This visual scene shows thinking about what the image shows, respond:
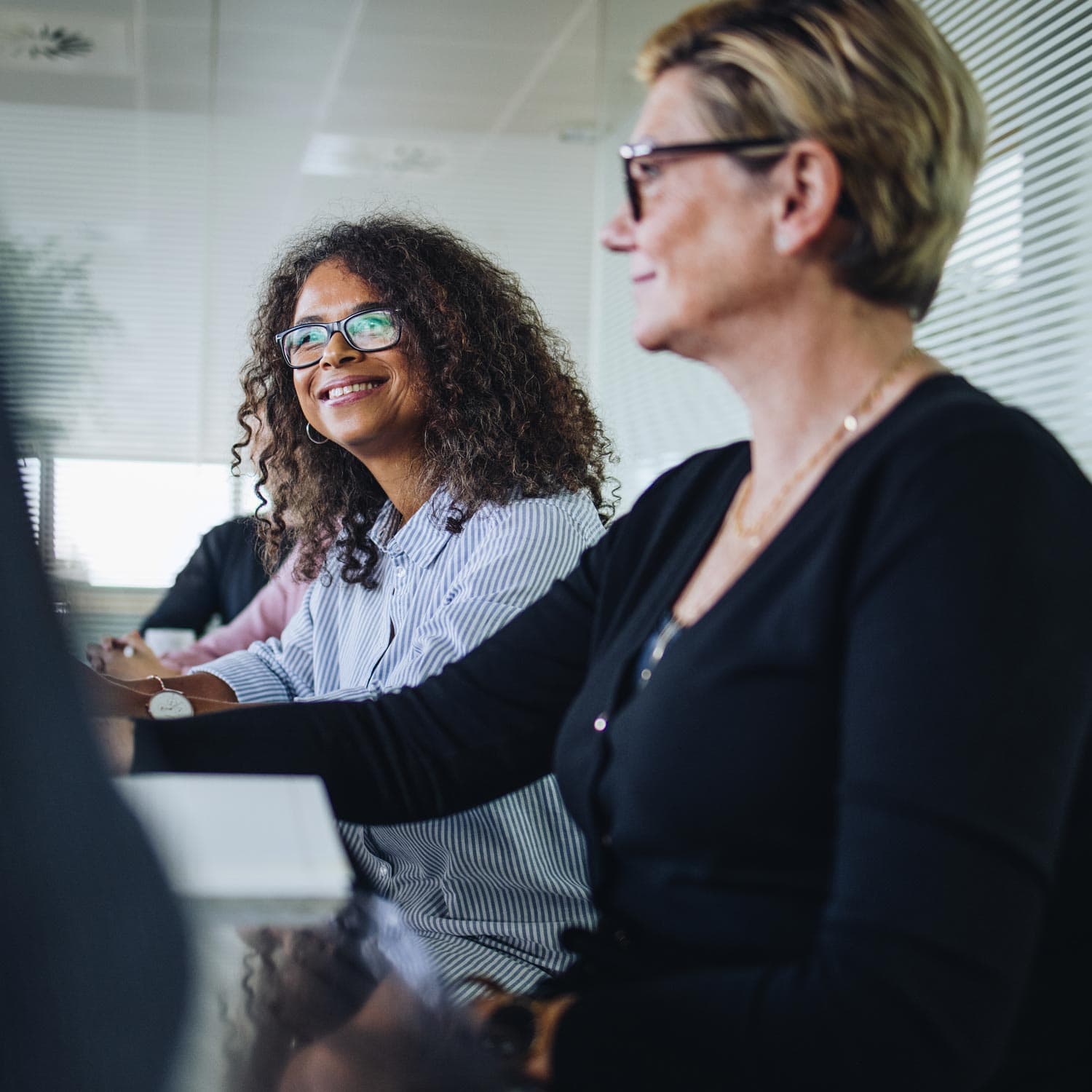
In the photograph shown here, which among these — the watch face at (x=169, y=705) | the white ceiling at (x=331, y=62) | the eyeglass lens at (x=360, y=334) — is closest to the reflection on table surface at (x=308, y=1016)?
the watch face at (x=169, y=705)

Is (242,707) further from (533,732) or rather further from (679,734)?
(679,734)

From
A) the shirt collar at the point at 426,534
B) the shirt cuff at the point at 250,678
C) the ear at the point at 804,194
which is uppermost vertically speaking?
the ear at the point at 804,194

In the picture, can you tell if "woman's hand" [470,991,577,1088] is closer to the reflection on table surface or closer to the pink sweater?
the reflection on table surface

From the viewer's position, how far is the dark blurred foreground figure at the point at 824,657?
2.07 ft

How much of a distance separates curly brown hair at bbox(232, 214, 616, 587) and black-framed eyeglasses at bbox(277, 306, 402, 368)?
0.06 ft

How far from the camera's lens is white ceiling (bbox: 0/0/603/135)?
5051mm

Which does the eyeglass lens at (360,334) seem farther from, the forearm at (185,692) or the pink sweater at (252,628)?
the pink sweater at (252,628)

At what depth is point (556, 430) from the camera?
1885mm

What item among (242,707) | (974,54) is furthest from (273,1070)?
(974,54)

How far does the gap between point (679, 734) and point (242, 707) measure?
48 centimetres

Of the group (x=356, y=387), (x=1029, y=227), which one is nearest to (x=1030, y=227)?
(x=1029, y=227)

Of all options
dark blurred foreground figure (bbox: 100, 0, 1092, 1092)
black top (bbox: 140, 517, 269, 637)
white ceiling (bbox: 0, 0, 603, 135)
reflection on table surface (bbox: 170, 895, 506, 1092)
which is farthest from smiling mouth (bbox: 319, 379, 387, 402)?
white ceiling (bbox: 0, 0, 603, 135)

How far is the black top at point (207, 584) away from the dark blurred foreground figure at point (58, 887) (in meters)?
3.16

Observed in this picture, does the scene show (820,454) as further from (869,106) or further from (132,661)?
(132,661)
